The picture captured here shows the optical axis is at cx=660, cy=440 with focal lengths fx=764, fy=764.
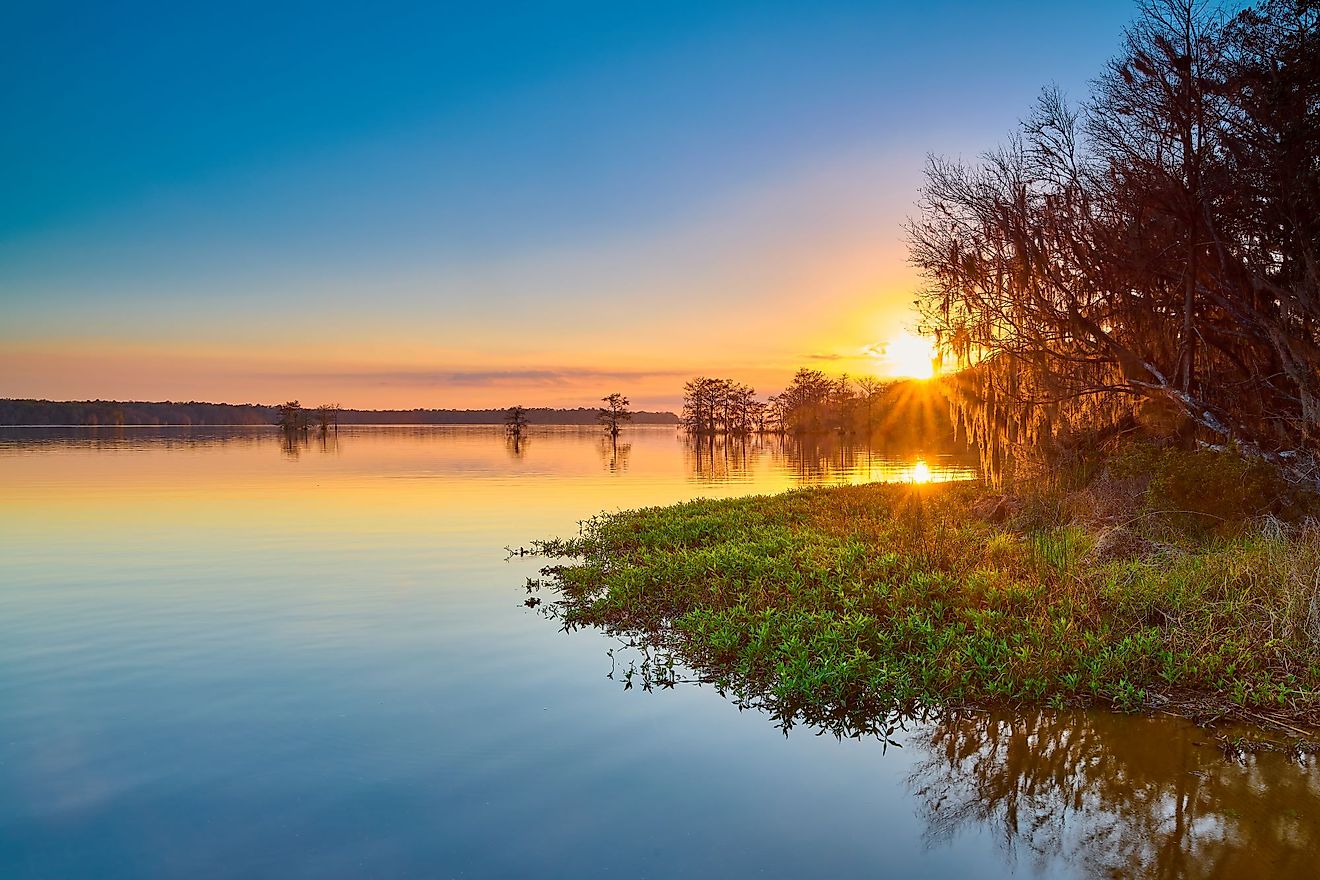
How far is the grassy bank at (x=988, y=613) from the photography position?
26.0 feet

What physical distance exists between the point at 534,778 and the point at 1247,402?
50.6 ft

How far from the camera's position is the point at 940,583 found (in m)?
10.5

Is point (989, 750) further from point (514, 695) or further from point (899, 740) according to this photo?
point (514, 695)

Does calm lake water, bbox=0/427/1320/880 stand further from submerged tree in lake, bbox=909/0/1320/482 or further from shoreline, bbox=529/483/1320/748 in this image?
submerged tree in lake, bbox=909/0/1320/482

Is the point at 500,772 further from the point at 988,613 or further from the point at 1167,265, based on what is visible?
the point at 1167,265

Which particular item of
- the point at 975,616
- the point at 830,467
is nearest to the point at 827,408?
the point at 830,467

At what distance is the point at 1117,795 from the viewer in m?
6.04

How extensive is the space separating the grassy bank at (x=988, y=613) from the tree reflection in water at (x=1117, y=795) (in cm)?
57

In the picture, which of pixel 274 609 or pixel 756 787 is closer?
pixel 756 787

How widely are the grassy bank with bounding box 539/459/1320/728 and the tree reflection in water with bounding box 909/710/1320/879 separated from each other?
0.57m

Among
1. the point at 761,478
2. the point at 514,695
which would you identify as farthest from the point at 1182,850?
the point at 761,478

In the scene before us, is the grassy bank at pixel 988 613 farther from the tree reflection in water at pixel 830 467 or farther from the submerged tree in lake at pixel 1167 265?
the tree reflection in water at pixel 830 467

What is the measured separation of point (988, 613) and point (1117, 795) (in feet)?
10.9

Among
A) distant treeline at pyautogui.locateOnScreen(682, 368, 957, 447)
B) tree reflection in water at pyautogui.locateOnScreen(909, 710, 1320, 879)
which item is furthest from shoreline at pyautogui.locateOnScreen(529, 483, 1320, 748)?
distant treeline at pyautogui.locateOnScreen(682, 368, 957, 447)
